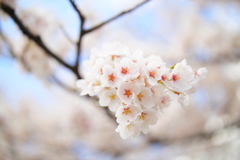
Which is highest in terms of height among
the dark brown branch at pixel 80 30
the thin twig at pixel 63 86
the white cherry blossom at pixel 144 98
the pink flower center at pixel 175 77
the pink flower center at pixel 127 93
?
the pink flower center at pixel 175 77

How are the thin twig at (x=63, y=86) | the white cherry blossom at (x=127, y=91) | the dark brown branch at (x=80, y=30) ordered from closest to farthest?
the white cherry blossom at (x=127, y=91), the dark brown branch at (x=80, y=30), the thin twig at (x=63, y=86)

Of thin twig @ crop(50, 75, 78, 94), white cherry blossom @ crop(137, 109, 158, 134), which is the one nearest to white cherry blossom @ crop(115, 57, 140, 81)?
white cherry blossom @ crop(137, 109, 158, 134)

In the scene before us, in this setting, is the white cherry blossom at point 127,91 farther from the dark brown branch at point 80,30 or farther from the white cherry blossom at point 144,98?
the dark brown branch at point 80,30

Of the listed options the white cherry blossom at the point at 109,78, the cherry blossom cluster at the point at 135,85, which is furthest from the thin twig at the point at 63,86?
the white cherry blossom at the point at 109,78

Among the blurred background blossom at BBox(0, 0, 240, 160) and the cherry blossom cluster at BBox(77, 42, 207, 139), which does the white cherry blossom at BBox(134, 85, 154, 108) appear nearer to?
the cherry blossom cluster at BBox(77, 42, 207, 139)

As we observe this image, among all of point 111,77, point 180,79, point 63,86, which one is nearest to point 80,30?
point 111,77

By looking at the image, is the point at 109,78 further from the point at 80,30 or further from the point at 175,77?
the point at 80,30

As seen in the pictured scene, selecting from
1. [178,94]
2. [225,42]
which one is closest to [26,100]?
[225,42]

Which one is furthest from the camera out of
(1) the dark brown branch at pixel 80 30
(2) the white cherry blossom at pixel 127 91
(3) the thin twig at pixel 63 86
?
(3) the thin twig at pixel 63 86

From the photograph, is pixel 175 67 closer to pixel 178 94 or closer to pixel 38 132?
pixel 178 94

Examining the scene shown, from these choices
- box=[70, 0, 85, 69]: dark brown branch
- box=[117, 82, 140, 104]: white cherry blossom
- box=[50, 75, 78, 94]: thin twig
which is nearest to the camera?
box=[117, 82, 140, 104]: white cherry blossom
